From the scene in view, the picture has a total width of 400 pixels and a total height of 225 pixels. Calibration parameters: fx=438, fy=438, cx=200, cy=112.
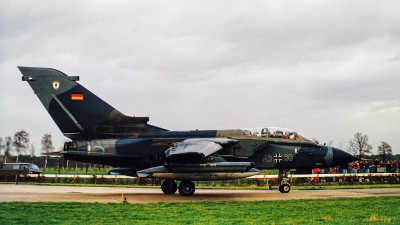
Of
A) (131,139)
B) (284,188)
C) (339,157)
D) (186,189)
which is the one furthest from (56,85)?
(339,157)

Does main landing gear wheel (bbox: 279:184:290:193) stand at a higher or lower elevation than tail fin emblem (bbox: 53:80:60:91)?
lower

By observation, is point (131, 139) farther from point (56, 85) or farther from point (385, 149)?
point (385, 149)

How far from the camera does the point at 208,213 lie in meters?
12.3

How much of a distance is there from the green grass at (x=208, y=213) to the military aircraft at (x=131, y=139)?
5918 millimetres

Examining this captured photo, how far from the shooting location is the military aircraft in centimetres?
2050

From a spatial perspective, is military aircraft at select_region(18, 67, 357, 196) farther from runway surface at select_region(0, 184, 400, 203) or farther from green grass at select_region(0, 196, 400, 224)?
green grass at select_region(0, 196, 400, 224)

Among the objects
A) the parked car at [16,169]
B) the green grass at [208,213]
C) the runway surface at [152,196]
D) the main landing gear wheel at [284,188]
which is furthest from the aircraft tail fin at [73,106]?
the parked car at [16,169]

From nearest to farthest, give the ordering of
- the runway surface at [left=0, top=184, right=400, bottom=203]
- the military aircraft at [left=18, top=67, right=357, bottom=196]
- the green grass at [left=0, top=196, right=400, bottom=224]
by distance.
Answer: the green grass at [left=0, top=196, right=400, bottom=224]
the runway surface at [left=0, top=184, right=400, bottom=203]
the military aircraft at [left=18, top=67, right=357, bottom=196]

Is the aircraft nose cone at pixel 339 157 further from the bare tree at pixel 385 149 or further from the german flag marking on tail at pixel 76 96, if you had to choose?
the bare tree at pixel 385 149

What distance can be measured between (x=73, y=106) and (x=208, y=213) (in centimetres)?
1090

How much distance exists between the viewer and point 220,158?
19.4 metres

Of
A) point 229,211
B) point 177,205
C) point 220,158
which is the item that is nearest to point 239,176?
point 220,158

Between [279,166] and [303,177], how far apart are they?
319 inches

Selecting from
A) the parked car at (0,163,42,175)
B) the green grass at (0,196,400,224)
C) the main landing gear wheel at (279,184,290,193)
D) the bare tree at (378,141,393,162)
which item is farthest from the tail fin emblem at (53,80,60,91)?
the bare tree at (378,141,393,162)
